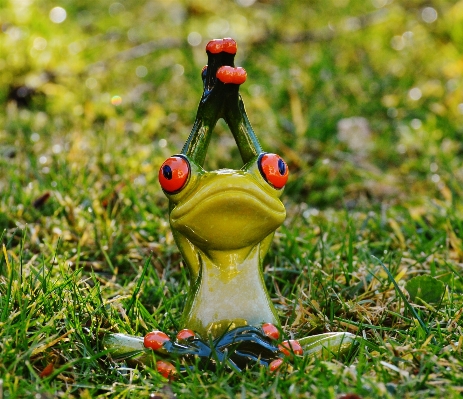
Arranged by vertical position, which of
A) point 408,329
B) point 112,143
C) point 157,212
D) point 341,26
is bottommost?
point 408,329

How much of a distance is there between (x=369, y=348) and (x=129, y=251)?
3.82 feet

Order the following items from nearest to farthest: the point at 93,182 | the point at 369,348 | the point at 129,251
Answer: the point at 369,348 → the point at 129,251 → the point at 93,182

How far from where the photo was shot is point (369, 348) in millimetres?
1898

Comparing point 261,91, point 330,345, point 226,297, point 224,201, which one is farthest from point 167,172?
point 261,91

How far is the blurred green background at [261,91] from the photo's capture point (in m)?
3.48

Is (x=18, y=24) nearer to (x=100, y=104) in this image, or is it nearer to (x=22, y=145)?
(x=100, y=104)

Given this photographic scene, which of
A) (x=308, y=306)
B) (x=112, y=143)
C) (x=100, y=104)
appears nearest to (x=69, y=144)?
(x=112, y=143)

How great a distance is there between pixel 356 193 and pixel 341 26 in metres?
2.26

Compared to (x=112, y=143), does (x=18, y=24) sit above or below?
above

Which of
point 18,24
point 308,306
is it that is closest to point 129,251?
point 308,306

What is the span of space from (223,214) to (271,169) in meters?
0.20

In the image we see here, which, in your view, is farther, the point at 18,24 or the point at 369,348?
the point at 18,24

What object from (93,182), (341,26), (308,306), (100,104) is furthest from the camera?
(341,26)

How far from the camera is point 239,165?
3.59 metres
